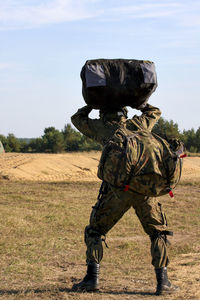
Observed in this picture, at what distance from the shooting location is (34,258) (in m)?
6.25

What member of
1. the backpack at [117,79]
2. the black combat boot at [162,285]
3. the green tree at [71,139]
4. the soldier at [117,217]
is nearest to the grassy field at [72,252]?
the black combat boot at [162,285]

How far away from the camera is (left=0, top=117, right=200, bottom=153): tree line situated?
99.6ft

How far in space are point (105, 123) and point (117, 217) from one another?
35.4 inches

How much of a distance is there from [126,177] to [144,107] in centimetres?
110

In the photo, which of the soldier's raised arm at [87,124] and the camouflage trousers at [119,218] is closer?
the camouflage trousers at [119,218]

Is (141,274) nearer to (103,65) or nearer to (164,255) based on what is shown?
(164,255)

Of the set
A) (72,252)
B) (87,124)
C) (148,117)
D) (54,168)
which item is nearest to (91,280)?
(87,124)

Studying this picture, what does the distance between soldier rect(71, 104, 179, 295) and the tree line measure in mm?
24596

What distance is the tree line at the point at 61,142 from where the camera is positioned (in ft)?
99.6

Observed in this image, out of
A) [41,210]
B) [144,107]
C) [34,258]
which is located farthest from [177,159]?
[41,210]

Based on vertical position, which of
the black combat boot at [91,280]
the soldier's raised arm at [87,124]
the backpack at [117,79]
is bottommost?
the black combat boot at [91,280]

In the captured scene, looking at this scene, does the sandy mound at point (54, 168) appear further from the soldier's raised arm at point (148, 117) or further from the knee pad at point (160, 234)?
the knee pad at point (160, 234)

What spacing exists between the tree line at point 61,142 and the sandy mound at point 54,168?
6.90 meters

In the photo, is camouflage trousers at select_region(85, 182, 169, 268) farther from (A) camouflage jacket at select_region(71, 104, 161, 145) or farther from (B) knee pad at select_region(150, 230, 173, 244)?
(A) camouflage jacket at select_region(71, 104, 161, 145)
